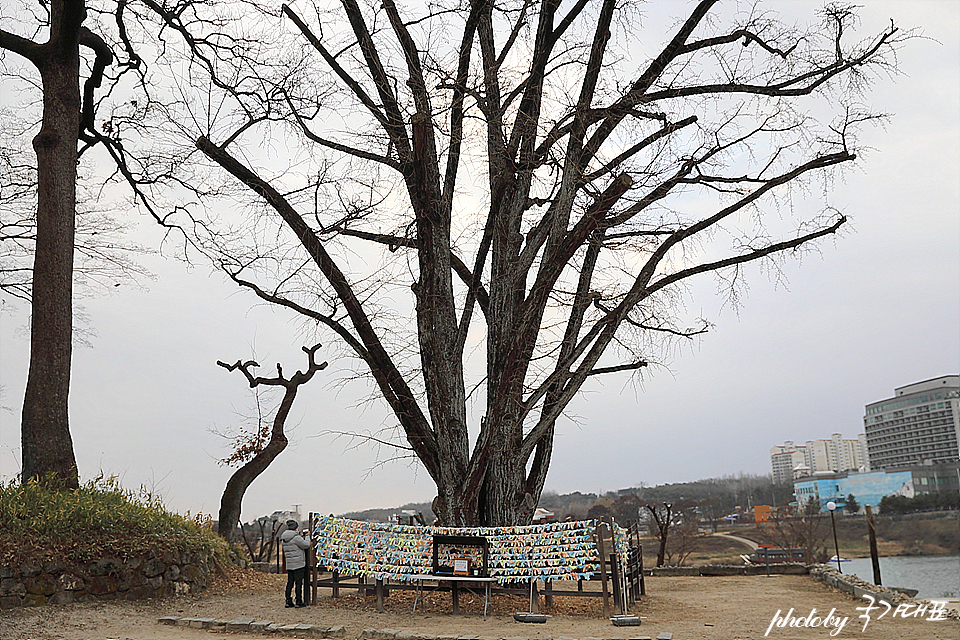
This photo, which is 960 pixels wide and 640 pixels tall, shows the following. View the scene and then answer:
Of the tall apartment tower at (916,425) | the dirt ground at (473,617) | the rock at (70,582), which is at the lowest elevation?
the dirt ground at (473,617)

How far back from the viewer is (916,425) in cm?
3666

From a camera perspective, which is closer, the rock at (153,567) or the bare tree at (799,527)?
the rock at (153,567)

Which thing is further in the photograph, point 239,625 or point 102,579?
point 102,579

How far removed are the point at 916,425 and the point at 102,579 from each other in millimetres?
39432

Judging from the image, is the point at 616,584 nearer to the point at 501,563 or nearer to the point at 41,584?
the point at 501,563

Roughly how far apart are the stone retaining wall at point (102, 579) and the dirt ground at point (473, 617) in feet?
0.57

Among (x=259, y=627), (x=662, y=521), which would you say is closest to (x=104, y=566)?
(x=259, y=627)

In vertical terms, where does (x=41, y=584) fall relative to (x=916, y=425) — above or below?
below

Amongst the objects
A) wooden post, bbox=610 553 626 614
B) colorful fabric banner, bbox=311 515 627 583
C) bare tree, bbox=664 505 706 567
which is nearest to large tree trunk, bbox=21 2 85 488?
colorful fabric banner, bbox=311 515 627 583

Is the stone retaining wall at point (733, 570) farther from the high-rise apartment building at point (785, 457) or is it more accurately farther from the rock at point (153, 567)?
the high-rise apartment building at point (785, 457)

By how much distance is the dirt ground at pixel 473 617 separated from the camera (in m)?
6.82

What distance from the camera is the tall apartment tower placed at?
33.5m

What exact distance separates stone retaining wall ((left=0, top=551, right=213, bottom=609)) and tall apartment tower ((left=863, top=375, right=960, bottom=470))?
110ft

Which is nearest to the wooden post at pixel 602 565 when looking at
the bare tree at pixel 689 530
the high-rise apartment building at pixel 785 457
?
the bare tree at pixel 689 530
